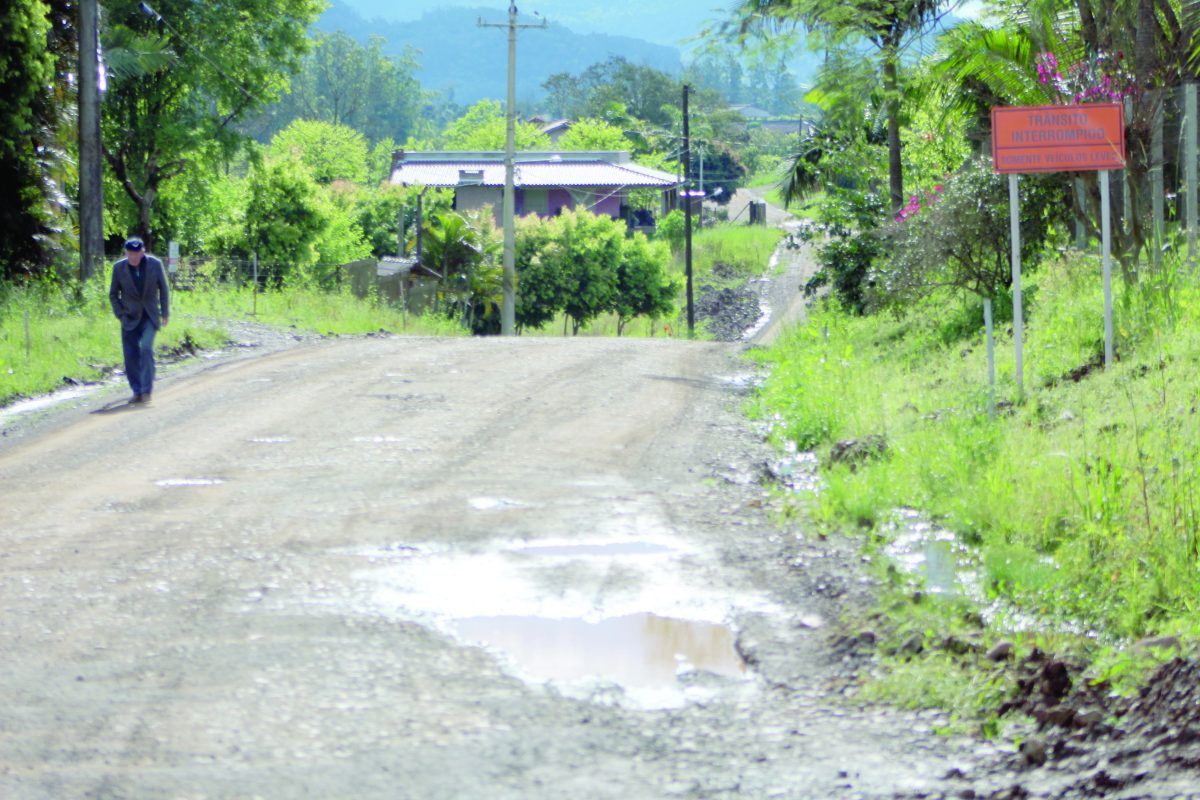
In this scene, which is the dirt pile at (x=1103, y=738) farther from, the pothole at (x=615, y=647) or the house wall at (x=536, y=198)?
the house wall at (x=536, y=198)

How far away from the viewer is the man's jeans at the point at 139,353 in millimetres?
14266

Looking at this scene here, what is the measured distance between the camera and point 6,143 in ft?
75.3

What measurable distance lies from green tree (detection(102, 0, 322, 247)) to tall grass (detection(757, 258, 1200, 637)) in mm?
30248

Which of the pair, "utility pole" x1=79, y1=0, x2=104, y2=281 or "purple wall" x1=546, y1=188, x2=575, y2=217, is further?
"purple wall" x1=546, y1=188, x2=575, y2=217

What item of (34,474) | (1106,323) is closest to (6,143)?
(34,474)

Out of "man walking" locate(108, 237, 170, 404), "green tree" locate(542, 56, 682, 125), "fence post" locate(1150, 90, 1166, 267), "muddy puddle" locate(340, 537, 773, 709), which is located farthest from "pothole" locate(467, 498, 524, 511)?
"green tree" locate(542, 56, 682, 125)

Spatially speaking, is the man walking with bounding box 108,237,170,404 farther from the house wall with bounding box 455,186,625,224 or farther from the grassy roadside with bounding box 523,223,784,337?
the house wall with bounding box 455,186,625,224

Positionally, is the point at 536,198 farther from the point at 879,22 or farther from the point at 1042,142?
the point at 1042,142

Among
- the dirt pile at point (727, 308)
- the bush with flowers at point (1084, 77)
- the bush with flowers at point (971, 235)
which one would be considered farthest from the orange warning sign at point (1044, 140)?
the dirt pile at point (727, 308)

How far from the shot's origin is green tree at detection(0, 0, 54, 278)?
22.6 metres

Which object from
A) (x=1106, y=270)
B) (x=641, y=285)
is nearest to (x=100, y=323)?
(x=1106, y=270)

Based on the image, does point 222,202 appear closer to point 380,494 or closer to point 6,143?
point 6,143

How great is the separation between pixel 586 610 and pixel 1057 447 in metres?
3.67

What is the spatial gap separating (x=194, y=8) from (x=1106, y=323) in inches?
1385
